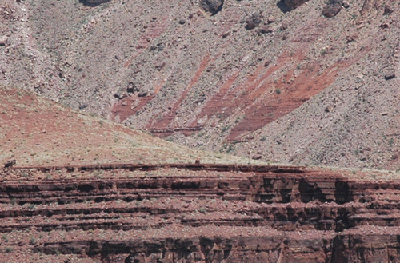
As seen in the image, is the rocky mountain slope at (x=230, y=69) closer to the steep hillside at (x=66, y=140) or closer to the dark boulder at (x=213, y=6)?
the dark boulder at (x=213, y=6)

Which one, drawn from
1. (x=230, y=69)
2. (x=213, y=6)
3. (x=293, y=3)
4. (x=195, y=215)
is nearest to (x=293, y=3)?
(x=293, y=3)

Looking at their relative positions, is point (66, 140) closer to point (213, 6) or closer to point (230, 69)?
point (230, 69)

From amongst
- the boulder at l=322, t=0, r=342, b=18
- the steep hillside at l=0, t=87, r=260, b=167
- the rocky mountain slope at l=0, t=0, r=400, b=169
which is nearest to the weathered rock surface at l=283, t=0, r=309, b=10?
the rocky mountain slope at l=0, t=0, r=400, b=169

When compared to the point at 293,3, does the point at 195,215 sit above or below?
below

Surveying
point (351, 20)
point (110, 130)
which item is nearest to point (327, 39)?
point (351, 20)

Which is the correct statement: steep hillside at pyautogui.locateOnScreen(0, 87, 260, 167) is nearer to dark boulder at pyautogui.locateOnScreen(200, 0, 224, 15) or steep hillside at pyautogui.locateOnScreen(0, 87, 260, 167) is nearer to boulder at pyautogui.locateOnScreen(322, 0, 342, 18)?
boulder at pyautogui.locateOnScreen(322, 0, 342, 18)

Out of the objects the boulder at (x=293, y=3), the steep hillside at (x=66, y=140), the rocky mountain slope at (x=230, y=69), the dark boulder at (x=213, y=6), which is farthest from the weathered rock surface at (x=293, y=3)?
the steep hillside at (x=66, y=140)
